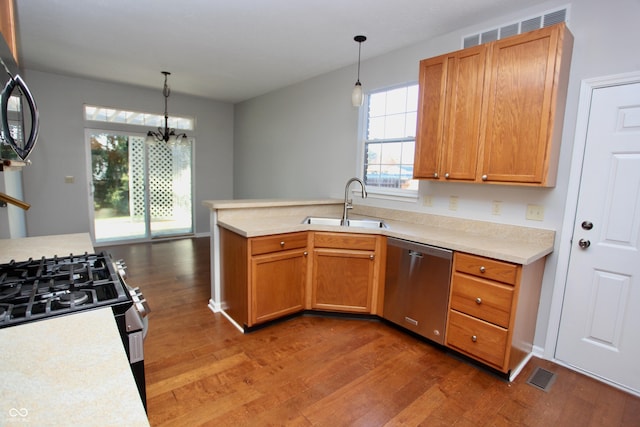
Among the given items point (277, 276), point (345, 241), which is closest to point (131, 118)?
point (277, 276)

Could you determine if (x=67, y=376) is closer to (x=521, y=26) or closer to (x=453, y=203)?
(x=453, y=203)

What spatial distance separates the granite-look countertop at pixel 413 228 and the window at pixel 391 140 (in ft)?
1.03

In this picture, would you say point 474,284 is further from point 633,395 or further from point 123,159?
point 123,159

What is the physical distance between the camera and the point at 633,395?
2.02 meters

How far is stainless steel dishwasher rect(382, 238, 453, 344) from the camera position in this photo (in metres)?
2.36

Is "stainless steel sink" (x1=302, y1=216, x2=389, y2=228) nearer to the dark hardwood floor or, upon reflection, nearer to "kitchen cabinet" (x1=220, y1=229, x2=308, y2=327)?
"kitchen cabinet" (x1=220, y1=229, x2=308, y2=327)

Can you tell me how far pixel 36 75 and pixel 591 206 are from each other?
6.54 metres

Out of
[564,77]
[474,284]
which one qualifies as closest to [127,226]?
[474,284]

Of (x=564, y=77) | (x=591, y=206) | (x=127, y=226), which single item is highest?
(x=564, y=77)

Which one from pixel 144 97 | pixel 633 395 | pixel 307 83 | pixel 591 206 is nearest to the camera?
pixel 633 395

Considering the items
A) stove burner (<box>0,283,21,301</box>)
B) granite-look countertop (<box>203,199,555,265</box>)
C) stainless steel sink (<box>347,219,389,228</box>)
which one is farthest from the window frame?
stove burner (<box>0,283,21,301</box>)

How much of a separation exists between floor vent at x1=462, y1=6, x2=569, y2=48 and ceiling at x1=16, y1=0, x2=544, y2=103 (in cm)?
12

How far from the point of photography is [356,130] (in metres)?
3.74

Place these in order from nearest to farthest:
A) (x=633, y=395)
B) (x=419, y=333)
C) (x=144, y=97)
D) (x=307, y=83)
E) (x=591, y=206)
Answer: (x=633, y=395) < (x=591, y=206) < (x=419, y=333) < (x=307, y=83) < (x=144, y=97)
